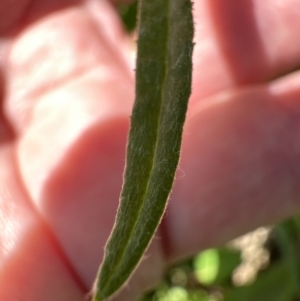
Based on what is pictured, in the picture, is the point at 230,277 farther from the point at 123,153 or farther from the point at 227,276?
the point at 123,153

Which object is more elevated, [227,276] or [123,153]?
[123,153]

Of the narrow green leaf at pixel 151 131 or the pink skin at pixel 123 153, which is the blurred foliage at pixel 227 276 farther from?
the narrow green leaf at pixel 151 131

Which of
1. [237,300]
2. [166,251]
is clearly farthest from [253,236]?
[166,251]

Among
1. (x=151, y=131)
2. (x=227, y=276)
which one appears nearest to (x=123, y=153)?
(x=151, y=131)

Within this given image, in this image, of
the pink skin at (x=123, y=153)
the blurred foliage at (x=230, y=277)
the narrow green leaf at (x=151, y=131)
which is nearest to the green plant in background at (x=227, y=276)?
the blurred foliage at (x=230, y=277)

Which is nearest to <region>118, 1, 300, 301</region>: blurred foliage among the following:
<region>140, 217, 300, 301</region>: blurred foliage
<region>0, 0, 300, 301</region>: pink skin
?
<region>140, 217, 300, 301</region>: blurred foliage
